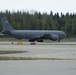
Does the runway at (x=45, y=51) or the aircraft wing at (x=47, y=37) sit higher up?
the runway at (x=45, y=51)

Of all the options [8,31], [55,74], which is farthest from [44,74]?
[8,31]

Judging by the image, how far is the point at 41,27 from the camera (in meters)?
131

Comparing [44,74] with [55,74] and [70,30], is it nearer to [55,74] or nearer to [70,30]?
[55,74]

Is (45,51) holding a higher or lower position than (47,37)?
higher

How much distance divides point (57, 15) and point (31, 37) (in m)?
92.3

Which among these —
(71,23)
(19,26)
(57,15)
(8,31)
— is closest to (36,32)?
(8,31)

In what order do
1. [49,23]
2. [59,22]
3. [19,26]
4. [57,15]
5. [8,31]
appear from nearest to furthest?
[8,31] < [19,26] < [49,23] < [59,22] < [57,15]

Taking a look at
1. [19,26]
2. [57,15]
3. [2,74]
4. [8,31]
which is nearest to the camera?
[2,74]

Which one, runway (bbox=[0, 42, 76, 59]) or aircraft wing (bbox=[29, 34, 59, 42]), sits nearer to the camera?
runway (bbox=[0, 42, 76, 59])

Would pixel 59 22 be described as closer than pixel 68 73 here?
No

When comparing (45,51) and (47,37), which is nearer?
(45,51)

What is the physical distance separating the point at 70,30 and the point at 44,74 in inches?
4497

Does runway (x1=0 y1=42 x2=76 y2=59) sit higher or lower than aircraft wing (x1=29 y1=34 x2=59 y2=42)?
higher

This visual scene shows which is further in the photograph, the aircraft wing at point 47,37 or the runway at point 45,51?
the aircraft wing at point 47,37
